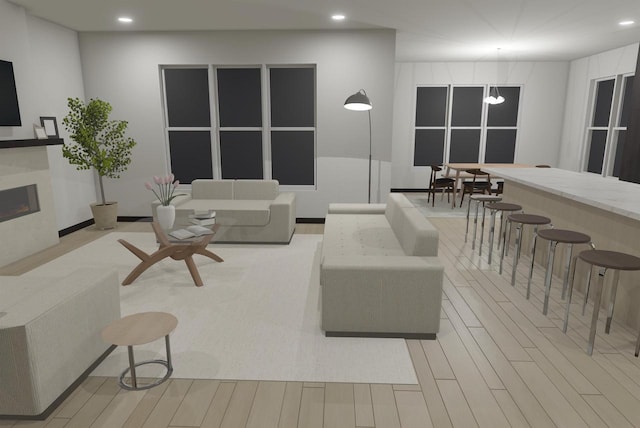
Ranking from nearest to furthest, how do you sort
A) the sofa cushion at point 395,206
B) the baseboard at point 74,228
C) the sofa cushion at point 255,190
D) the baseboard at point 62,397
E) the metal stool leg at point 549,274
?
the baseboard at point 62,397
the metal stool leg at point 549,274
the sofa cushion at point 395,206
the baseboard at point 74,228
the sofa cushion at point 255,190

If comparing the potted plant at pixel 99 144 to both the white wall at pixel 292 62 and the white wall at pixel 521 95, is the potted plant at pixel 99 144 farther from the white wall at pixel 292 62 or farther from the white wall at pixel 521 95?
the white wall at pixel 521 95

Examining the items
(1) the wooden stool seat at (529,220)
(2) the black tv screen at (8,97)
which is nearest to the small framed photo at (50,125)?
(2) the black tv screen at (8,97)

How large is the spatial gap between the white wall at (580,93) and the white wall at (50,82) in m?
9.27

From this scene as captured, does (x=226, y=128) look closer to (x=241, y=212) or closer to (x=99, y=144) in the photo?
(x=99, y=144)

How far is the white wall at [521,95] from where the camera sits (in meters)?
9.48

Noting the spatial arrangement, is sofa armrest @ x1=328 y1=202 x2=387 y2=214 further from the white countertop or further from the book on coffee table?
the book on coffee table

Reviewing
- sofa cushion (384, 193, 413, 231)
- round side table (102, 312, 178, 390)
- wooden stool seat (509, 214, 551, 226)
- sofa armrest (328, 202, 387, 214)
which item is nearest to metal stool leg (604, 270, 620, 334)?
wooden stool seat (509, 214, 551, 226)

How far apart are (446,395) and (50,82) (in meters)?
6.32

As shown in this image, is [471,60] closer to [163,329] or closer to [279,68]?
[279,68]

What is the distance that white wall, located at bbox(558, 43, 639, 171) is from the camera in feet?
Answer: 25.5

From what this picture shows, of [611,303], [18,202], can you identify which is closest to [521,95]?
[611,303]

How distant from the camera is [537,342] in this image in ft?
9.78

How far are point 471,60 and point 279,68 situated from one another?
481 cm

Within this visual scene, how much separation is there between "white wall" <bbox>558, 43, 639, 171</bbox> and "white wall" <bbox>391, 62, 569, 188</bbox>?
232mm
